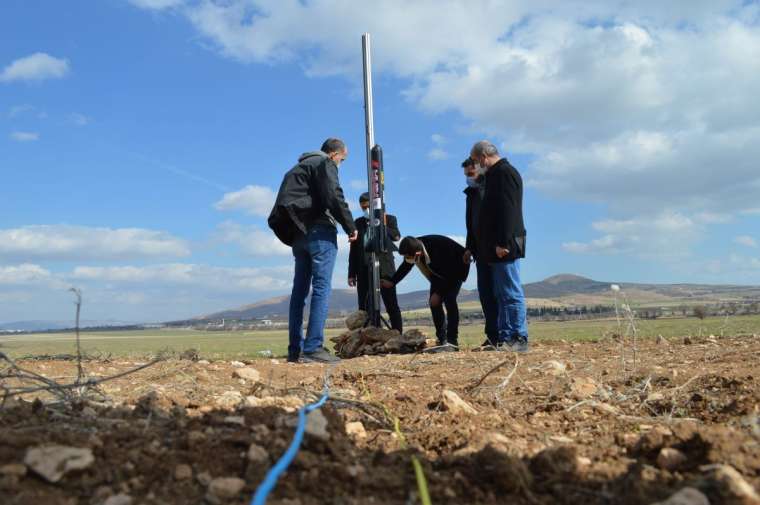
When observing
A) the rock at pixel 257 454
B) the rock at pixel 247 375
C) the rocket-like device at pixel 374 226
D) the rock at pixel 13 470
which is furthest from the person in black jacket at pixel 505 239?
the rock at pixel 13 470

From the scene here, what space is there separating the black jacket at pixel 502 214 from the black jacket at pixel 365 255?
2.21 metres

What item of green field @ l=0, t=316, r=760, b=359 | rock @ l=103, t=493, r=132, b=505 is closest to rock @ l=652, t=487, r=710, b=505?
rock @ l=103, t=493, r=132, b=505

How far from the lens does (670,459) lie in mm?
2025

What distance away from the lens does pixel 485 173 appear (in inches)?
247

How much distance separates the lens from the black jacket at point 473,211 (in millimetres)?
6883

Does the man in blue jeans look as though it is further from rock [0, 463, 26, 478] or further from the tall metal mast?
rock [0, 463, 26, 478]

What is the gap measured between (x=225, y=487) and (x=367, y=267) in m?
6.66

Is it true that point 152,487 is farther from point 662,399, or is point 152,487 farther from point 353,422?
point 662,399

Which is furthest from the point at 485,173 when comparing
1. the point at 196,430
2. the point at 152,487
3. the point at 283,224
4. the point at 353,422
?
the point at 152,487

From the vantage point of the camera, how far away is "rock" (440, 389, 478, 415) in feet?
9.45

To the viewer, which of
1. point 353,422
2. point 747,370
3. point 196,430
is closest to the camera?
point 196,430

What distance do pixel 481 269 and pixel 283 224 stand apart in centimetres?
236

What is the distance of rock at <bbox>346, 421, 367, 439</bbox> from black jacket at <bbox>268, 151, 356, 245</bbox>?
3334 millimetres

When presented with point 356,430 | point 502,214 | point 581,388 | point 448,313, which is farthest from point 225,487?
point 448,313
